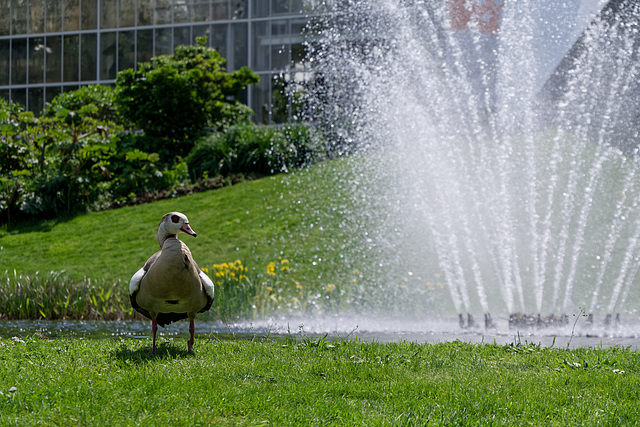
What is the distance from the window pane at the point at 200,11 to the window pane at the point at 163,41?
120 centimetres

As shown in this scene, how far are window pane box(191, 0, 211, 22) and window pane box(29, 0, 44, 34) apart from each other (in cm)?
718

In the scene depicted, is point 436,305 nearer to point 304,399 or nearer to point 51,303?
point 51,303

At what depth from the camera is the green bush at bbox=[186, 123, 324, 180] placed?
1859 centimetres

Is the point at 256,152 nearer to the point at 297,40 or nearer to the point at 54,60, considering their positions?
the point at 297,40

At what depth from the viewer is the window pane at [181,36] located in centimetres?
2741

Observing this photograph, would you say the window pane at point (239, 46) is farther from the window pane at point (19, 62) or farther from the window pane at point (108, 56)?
the window pane at point (19, 62)

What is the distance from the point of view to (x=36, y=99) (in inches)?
1153

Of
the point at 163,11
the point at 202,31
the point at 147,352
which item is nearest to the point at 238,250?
the point at 147,352

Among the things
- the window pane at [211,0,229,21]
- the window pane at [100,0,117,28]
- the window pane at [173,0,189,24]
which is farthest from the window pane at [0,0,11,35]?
the window pane at [211,0,229,21]

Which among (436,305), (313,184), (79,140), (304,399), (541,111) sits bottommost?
(436,305)

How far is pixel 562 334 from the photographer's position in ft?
24.2

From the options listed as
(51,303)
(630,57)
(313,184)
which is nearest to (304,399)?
(51,303)

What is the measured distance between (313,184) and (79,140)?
6242 mm

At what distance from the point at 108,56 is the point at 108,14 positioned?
1.80 metres
